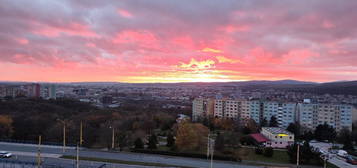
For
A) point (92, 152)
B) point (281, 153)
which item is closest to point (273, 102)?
point (281, 153)

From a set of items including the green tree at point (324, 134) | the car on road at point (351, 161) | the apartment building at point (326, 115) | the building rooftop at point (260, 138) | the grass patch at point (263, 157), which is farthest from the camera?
the apartment building at point (326, 115)

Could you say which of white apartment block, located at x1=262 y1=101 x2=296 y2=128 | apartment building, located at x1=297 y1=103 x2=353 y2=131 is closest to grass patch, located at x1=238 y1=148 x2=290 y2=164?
apartment building, located at x1=297 y1=103 x2=353 y2=131

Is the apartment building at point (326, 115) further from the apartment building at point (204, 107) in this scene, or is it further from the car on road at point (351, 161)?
the car on road at point (351, 161)

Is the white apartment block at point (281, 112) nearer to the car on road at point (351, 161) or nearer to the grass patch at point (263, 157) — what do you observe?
the grass patch at point (263, 157)

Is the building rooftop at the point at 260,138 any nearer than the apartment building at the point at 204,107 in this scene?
Yes

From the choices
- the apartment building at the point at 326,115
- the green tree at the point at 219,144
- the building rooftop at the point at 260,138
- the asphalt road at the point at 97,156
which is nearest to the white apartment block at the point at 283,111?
the apartment building at the point at 326,115

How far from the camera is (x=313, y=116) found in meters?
56.4

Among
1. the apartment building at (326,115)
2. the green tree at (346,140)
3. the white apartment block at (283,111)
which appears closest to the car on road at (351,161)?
the green tree at (346,140)

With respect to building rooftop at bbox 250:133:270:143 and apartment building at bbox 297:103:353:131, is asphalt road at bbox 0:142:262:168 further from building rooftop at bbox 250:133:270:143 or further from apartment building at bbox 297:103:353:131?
apartment building at bbox 297:103:353:131

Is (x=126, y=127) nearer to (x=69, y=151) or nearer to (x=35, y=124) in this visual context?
(x=35, y=124)

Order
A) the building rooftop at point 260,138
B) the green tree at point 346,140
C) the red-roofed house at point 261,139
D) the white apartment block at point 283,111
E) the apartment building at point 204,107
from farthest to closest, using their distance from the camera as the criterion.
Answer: the apartment building at point 204,107
the white apartment block at point 283,111
the building rooftop at point 260,138
the red-roofed house at point 261,139
the green tree at point 346,140

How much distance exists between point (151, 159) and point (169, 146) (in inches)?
335

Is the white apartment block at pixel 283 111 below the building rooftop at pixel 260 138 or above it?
above

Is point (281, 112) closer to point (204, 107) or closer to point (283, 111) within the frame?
point (283, 111)
